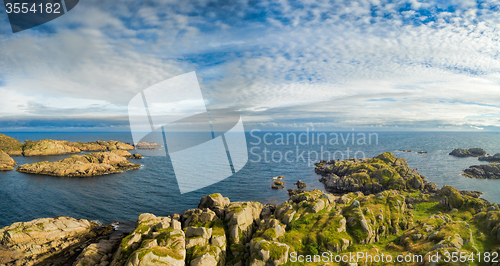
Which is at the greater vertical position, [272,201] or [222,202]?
[222,202]

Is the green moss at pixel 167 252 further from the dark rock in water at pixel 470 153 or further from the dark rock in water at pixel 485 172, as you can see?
the dark rock in water at pixel 470 153

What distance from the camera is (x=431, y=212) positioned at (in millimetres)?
47125

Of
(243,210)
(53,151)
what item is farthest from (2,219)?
(53,151)

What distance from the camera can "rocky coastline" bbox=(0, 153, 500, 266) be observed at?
26.4 meters

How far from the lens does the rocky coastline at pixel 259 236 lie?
26391 millimetres

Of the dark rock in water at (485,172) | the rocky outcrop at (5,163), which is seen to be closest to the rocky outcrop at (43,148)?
the rocky outcrop at (5,163)

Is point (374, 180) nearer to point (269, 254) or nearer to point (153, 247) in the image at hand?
point (269, 254)

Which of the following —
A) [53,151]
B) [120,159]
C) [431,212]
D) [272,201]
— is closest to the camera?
[431,212]

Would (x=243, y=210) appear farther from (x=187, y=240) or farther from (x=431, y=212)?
(x=431, y=212)

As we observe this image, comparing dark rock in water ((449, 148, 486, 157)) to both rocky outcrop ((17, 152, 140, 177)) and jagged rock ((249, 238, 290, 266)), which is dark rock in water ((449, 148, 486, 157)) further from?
rocky outcrop ((17, 152, 140, 177))

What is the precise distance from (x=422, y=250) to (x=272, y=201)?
136ft

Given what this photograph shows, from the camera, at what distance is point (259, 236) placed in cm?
3073

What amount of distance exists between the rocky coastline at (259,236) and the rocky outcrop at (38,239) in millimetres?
125

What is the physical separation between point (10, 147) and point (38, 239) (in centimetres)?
15873
